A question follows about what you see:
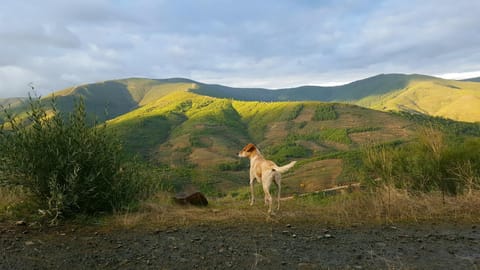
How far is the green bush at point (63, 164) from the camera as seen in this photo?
7535 millimetres

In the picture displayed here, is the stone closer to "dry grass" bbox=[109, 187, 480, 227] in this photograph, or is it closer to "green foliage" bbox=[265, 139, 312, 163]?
"dry grass" bbox=[109, 187, 480, 227]

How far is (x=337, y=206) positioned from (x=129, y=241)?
515cm

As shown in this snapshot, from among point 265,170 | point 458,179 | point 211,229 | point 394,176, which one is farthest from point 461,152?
point 211,229

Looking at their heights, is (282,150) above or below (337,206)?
below

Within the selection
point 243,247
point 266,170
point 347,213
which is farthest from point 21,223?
point 347,213

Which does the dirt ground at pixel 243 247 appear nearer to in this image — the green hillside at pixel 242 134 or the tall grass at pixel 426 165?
the tall grass at pixel 426 165

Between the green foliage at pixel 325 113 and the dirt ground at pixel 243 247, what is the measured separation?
4492 inches

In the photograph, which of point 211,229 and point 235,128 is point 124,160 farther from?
point 235,128

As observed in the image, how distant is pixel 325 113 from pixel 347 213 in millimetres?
117736

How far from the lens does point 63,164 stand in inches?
302

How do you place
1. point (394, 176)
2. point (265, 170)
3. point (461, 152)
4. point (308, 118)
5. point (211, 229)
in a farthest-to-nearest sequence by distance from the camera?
1. point (308, 118)
2. point (461, 152)
3. point (394, 176)
4. point (265, 170)
5. point (211, 229)

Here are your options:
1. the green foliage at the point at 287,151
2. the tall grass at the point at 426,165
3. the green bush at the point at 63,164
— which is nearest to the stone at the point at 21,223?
the green bush at the point at 63,164

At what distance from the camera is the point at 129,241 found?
20.8 ft

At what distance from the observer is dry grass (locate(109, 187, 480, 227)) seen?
7910 millimetres
